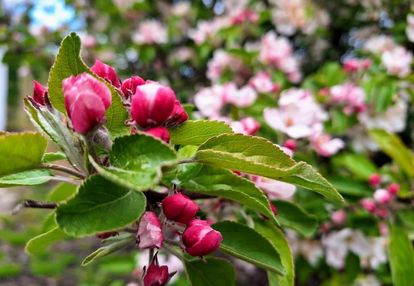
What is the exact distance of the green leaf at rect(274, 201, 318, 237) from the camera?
93cm

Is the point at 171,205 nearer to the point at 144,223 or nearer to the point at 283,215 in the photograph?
the point at 144,223

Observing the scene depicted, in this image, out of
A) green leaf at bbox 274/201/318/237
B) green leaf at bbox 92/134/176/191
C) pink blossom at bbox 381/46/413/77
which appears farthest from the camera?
pink blossom at bbox 381/46/413/77

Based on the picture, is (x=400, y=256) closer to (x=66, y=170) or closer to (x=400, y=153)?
(x=400, y=153)

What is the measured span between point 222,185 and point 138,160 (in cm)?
15

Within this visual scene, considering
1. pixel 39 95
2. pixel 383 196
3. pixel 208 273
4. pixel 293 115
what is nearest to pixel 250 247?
pixel 208 273

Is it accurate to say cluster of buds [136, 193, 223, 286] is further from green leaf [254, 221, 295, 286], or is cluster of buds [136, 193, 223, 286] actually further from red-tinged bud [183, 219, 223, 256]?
green leaf [254, 221, 295, 286]

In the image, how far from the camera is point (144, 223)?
0.60m

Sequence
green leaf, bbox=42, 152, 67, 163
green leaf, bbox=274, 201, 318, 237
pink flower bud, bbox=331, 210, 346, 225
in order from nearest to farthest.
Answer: green leaf, bbox=42, 152, 67, 163
green leaf, bbox=274, 201, 318, 237
pink flower bud, bbox=331, 210, 346, 225

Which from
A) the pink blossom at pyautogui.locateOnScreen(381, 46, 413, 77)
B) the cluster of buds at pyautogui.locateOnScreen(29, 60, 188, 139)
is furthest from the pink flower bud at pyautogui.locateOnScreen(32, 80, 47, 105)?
the pink blossom at pyautogui.locateOnScreen(381, 46, 413, 77)

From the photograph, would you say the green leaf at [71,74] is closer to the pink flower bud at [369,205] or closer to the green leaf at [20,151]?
the green leaf at [20,151]

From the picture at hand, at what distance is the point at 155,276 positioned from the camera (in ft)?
2.08

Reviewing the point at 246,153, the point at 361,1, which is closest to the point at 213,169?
the point at 246,153

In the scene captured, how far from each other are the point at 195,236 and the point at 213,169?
97 mm

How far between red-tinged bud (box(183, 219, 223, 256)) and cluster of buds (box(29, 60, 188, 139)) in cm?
12
